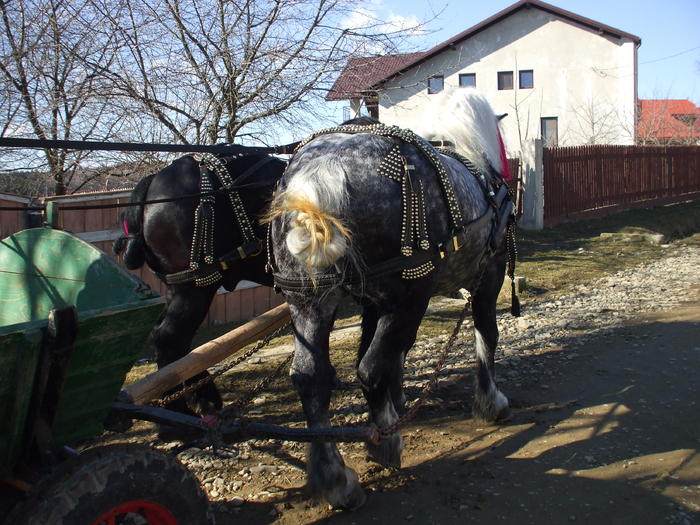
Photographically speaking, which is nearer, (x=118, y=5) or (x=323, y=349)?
(x=323, y=349)

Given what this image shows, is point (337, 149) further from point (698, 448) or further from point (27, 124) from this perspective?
point (27, 124)

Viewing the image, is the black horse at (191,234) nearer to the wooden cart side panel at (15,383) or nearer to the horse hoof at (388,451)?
the horse hoof at (388,451)

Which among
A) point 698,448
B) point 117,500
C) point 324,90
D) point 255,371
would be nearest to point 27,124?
point 324,90

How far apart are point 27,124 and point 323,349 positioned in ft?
17.0

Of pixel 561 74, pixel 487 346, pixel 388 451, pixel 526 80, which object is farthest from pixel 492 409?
pixel 526 80

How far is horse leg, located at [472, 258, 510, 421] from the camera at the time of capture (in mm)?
3928

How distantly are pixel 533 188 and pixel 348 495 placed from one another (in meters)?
12.6

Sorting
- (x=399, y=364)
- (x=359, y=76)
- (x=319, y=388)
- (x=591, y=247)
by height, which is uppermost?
(x=359, y=76)

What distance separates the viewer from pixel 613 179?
1712 cm

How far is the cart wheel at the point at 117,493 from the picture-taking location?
1.88m

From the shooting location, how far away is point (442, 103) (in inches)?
172

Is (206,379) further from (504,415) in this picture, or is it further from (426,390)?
Result: (504,415)

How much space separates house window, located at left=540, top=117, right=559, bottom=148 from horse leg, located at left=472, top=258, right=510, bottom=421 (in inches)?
1046

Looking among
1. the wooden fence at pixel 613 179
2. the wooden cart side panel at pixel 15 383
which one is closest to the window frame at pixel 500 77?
the wooden fence at pixel 613 179
